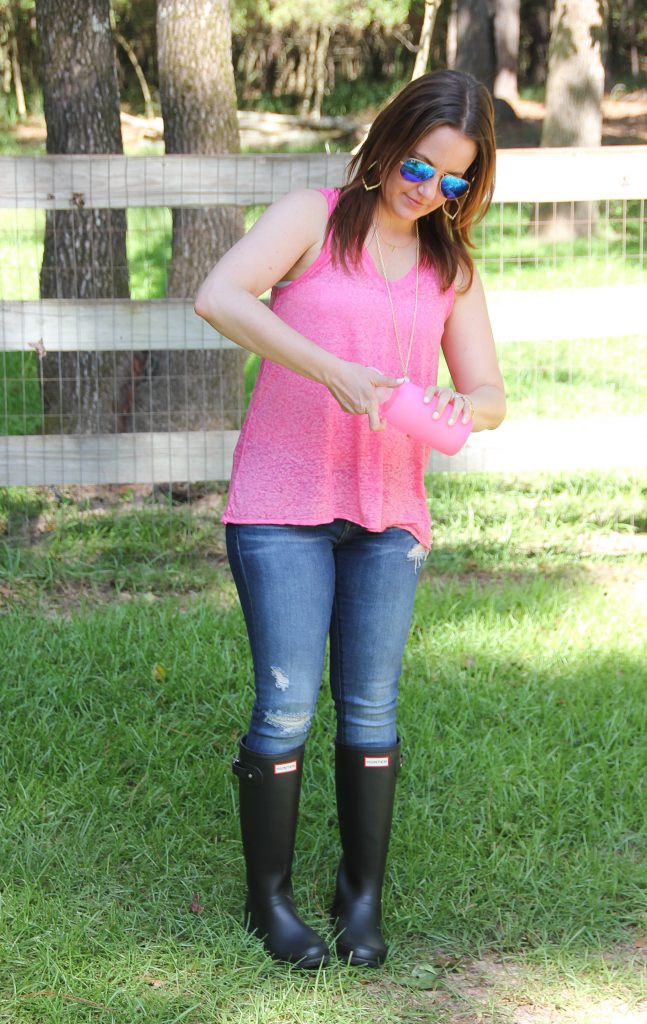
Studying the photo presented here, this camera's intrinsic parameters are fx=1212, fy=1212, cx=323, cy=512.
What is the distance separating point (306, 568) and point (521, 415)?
4.49 metres

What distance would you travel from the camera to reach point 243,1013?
2.55 m

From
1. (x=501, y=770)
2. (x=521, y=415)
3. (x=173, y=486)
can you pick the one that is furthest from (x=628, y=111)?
(x=501, y=770)

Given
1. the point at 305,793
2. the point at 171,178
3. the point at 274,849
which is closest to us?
the point at 274,849

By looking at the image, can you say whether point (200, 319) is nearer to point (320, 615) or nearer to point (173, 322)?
point (173, 322)

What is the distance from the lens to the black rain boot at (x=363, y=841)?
2695 mm

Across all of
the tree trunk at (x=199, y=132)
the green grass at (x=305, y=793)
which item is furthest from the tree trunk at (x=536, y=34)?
the green grass at (x=305, y=793)

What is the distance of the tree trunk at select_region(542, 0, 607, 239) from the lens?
12.4 m

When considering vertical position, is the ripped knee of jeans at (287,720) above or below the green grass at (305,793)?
above

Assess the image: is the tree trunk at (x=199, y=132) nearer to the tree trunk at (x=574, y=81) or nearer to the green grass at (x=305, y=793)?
the green grass at (x=305, y=793)

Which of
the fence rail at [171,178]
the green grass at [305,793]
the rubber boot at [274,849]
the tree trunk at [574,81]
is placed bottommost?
the green grass at [305,793]

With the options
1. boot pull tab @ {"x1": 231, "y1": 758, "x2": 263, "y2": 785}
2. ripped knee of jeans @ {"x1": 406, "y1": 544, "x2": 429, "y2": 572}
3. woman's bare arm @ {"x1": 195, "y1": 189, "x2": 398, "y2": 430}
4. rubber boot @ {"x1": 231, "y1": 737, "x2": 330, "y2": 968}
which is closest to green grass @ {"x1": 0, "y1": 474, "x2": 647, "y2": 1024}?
rubber boot @ {"x1": 231, "y1": 737, "x2": 330, "y2": 968}

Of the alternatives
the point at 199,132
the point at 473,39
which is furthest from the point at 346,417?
the point at 473,39

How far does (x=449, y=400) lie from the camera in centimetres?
232

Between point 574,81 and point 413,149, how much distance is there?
11.1 meters
